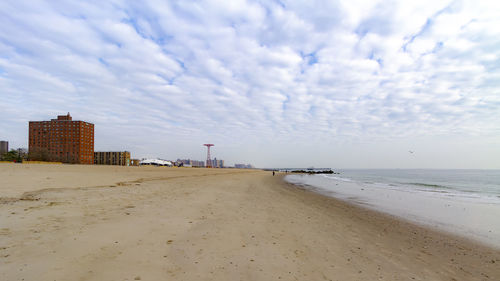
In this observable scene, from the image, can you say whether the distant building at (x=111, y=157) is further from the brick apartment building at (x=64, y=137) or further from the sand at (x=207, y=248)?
the sand at (x=207, y=248)

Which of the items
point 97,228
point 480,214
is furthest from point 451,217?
point 97,228

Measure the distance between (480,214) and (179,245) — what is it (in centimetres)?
1689

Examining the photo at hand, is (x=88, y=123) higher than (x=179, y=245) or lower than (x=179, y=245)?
higher

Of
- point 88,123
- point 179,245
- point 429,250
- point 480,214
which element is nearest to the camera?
point 179,245

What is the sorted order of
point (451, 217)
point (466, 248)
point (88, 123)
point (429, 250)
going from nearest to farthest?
point (429, 250) < point (466, 248) < point (451, 217) < point (88, 123)

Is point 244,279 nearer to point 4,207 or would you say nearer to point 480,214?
point 4,207

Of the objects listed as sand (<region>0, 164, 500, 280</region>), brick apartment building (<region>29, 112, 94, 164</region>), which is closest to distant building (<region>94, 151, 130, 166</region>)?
brick apartment building (<region>29, 112, 94, 164</region>)

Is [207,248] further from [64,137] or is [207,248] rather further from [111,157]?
[111,157]

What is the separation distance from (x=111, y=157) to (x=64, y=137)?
28.9 meters

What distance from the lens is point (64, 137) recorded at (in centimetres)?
10412

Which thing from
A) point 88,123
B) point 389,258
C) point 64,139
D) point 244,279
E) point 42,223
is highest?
point 88,123

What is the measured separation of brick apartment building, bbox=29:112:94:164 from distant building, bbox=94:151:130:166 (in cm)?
1934

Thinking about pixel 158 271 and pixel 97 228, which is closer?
pixel 158 271

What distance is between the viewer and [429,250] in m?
6.69
